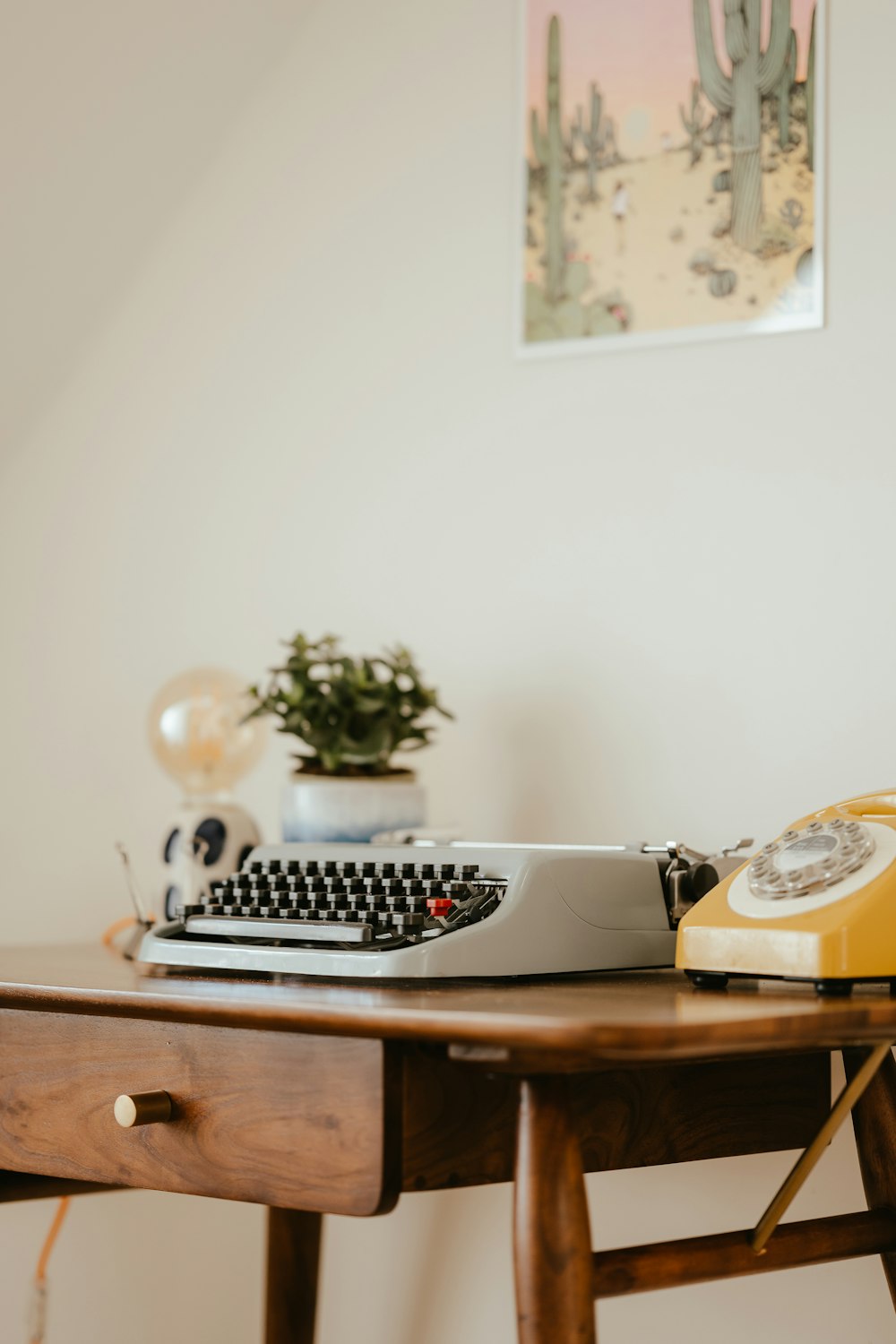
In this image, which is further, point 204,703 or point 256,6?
→ point 256,6

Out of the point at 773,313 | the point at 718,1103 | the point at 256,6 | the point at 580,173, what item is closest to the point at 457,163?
the point at 580,173

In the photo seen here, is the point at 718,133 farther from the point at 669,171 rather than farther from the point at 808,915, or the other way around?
the point at 808,915

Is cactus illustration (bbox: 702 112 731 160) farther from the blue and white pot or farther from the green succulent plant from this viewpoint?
the blue and white pot

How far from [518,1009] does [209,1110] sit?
0.83ft

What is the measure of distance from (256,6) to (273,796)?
99 centimetres

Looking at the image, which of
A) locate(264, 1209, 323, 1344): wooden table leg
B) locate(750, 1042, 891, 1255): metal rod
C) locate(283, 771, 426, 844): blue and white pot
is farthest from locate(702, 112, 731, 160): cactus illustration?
locate(264, 1209, 323, 1344): wooden table leg

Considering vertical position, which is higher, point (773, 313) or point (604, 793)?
point (773, 313)

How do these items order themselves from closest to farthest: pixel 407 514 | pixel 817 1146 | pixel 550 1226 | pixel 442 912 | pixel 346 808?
pixel 550 1226 < pixel 817 1146 < pixel 442 912 < pixel 346 808 < pixel 407 514

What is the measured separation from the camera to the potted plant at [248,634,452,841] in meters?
1.51

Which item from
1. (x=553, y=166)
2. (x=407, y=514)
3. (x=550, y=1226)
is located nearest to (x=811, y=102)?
(x=553, y=166)

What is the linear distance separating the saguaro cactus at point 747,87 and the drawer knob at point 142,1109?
107 cm

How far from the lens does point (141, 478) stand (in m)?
1.99

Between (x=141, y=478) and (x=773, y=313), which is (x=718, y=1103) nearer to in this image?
(x=773, y=313)

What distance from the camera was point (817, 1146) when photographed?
94 cm
